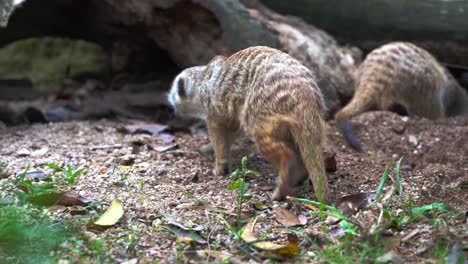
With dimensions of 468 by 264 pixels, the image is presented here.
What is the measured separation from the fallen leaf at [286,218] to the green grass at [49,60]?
159 inches

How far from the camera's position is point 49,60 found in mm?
6781

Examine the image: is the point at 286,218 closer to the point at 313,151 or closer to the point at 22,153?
the point at 313,151

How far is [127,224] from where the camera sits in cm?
252

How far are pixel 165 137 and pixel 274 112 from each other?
141cm

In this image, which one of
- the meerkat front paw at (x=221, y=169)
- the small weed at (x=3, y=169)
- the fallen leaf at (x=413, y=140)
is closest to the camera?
the small weed at (x=3, y=169)

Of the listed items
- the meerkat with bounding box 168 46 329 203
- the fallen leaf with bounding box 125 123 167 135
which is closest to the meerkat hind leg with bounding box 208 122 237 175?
the meerkat with bounding box 168 46 329 203

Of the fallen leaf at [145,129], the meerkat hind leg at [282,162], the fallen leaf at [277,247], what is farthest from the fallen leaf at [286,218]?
the fallen leaf at [145,129]

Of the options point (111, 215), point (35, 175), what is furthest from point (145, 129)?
point (111, 215)

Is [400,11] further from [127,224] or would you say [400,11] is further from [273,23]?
[127,224]

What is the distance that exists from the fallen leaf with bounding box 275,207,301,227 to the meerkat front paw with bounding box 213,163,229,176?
762mm

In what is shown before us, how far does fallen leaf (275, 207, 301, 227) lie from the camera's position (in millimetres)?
2592

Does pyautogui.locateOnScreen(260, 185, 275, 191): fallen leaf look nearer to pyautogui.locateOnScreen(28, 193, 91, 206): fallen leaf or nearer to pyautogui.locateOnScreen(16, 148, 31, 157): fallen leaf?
pyautogui.locateOnScreen(28, 193, 91, 206): fallen leaf

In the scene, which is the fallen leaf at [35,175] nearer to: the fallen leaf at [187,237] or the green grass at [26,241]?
the green grass at [26,241]

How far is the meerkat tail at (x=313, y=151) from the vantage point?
2719 mm
